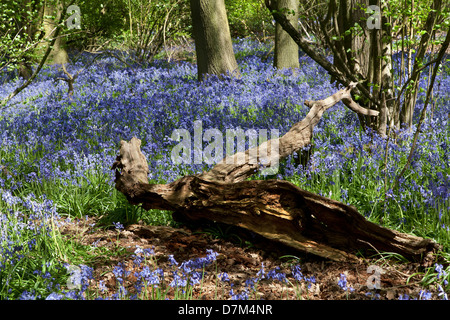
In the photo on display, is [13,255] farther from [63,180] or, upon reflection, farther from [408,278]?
[408,278]

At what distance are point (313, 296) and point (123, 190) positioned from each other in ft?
6.49

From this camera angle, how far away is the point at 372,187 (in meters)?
4.45

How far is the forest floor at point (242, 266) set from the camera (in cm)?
313

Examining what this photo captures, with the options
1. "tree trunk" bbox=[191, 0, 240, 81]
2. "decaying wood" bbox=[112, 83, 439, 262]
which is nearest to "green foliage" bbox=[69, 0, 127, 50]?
"tree trunk" bbox=[191, 0, 240, 81]

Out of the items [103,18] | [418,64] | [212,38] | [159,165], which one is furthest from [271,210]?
[103,18]

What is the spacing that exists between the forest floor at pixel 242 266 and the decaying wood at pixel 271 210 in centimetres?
12

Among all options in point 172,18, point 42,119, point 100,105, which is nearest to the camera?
point 42,119

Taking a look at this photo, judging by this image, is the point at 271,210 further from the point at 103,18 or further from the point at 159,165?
the point at 103,18

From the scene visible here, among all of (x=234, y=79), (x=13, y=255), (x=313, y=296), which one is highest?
(x=234, y=79)

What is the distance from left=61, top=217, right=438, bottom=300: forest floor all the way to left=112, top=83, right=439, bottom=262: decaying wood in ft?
0.39

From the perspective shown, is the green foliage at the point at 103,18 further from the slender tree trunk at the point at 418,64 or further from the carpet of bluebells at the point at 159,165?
the slender tree trunk at the point at 418,64

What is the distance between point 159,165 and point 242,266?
1814 millimetres

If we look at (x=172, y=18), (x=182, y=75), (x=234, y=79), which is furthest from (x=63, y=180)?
(x=172, y=18)

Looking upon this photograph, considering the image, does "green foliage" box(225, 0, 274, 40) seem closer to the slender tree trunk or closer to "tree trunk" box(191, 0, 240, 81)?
"tree trunk" box(191, 0, 240, 81)
